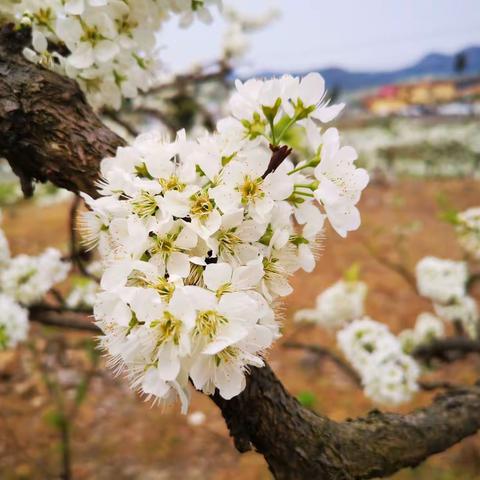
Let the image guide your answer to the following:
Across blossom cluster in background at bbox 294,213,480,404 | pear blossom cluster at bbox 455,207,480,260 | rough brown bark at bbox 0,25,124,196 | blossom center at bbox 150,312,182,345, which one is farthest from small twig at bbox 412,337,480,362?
blossom center at bbox 150,312,182,345

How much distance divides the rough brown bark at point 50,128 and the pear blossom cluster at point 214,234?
0.21 meters

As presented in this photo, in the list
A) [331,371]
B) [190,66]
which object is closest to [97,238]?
[331,371]

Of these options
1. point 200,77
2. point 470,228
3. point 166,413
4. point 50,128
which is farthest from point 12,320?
point 200,77

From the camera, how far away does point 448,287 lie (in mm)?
3508

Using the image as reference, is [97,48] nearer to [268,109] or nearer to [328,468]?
[268,109]

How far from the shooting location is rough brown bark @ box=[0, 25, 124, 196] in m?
1.08

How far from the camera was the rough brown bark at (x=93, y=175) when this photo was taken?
→ 3.57ft

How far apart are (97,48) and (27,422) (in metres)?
4.42

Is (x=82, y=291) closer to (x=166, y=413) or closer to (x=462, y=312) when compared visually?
(x=166, y=413)

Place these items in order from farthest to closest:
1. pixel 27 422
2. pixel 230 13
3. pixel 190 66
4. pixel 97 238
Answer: pixel 190 66, pixel 230 13, pixel 27 422, pixel 97 238

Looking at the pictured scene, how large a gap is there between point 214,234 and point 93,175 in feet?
1.36

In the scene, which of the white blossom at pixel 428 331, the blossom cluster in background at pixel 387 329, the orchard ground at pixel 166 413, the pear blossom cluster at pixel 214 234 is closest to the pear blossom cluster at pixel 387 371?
the blossom cluster in background at pixel 387 329

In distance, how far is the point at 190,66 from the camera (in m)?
7.82

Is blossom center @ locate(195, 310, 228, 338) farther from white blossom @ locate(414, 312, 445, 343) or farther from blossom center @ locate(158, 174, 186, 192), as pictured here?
white blossom @ locate(414, 312, 445, 343)
